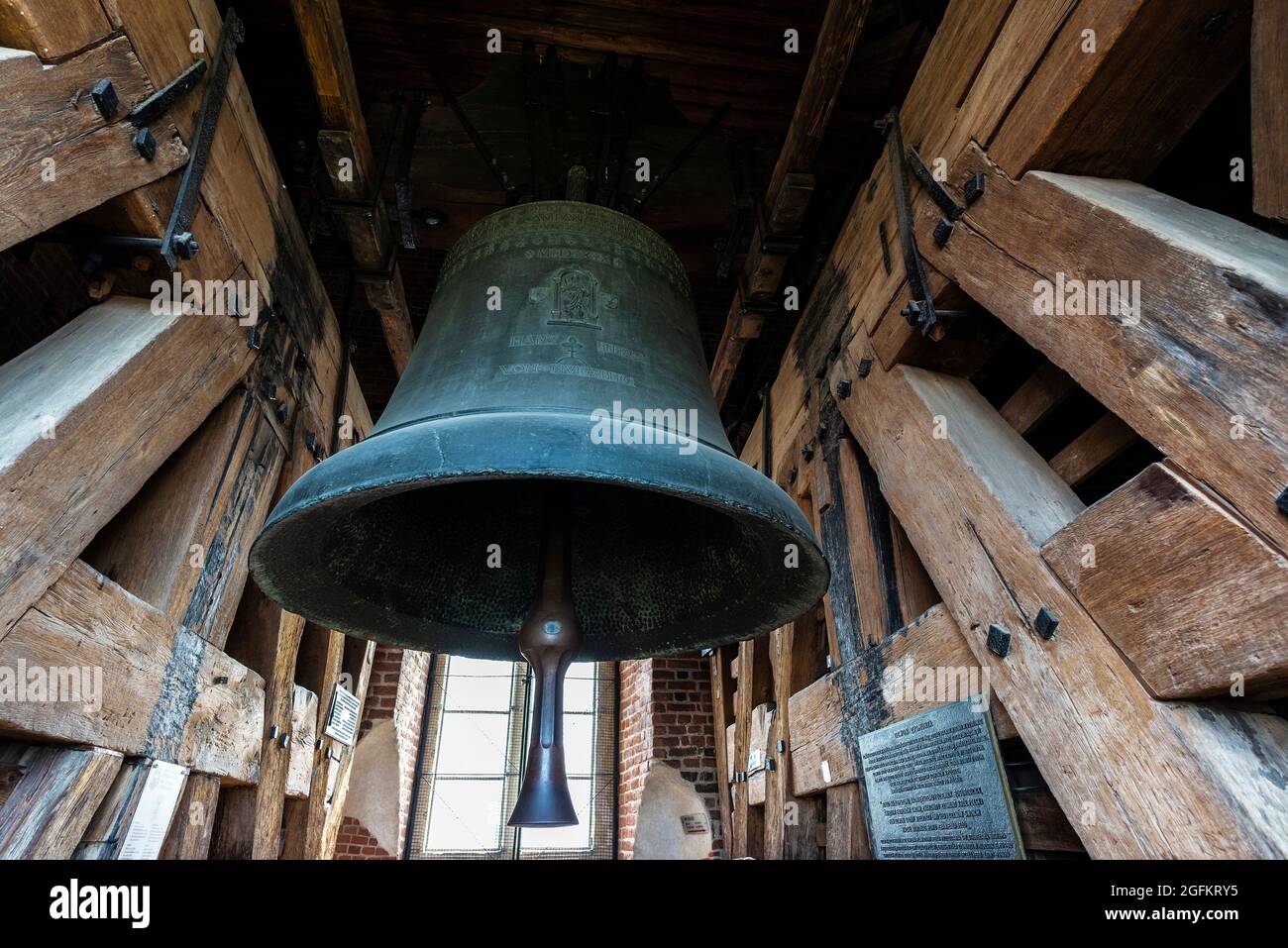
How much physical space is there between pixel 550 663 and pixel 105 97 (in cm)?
151

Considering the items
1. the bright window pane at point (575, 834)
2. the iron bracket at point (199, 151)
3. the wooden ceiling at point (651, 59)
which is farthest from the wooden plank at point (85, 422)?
the bright window pane at point (575, 834)

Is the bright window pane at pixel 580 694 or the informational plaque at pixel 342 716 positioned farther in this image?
the bright window pane at pixel 580 694

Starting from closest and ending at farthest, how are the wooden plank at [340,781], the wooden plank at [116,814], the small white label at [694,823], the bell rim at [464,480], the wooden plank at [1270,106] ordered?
1. the wooden plank at [1270,106]
2. the bell rim at [464,480]
3. the wooden plank at [116,814]
4. the wooden plank at [340,781]
5. the small white label at [694,823]

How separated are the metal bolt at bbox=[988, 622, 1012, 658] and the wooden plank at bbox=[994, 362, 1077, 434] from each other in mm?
601

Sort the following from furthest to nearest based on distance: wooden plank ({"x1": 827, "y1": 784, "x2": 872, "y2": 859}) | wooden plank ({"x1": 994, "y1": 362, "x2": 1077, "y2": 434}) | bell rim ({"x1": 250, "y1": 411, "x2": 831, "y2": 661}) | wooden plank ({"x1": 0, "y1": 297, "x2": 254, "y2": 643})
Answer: wooden plank ({"x1": 827, "y1": 784, "x2": 872, "y2": 859})
wooden plank ({"x1": 994, "y1": 362, "x2": 1077, "y2": 434})
wooden plank ({"x1": 0, "y1": 297, "x2": 254, "y2": 643})
bell rim ({"x1": 250, "y1": 411, "x2": 831, "y2": 661})

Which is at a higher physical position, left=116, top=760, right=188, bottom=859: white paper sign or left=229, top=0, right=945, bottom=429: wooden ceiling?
left=229, top=0, right=945, bottom=429: wooden ceiling

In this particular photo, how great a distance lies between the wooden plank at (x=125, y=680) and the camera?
1557 millimetres

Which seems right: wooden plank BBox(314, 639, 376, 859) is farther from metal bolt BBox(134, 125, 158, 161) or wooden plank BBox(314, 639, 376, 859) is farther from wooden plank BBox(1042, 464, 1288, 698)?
wooden plank BBox(1042, 464, 1288, 698)

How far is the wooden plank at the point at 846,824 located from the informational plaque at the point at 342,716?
217cm

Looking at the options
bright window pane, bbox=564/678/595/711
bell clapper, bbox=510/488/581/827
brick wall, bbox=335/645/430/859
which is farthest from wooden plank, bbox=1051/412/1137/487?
bright window pane, bbox=564/678/595/711

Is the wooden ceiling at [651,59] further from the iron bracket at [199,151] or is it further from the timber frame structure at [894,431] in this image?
the iron bracket at [199,151]

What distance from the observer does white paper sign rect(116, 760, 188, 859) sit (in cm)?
182

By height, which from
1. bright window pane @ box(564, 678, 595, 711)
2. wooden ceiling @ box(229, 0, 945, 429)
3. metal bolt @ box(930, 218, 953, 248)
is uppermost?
wooden ceiling @ box(229, 0, 945, 429)

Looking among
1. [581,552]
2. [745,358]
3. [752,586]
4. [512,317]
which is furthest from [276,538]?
[745,358]
